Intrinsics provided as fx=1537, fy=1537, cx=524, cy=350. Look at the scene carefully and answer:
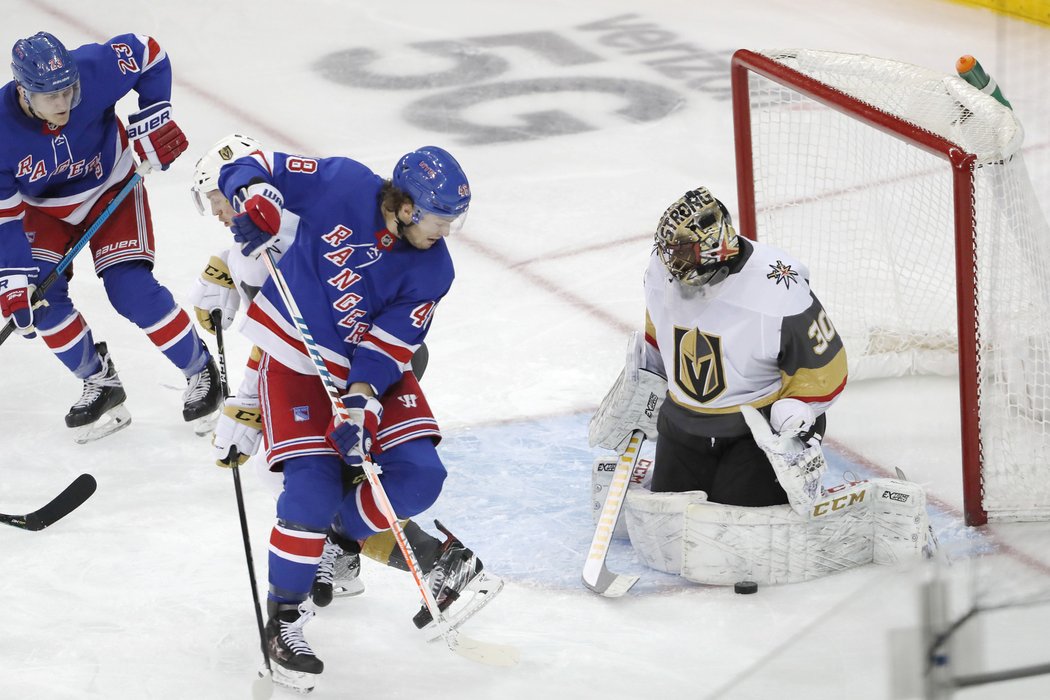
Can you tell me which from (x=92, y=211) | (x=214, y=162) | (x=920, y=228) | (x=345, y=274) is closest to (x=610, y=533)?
(x=345, y=274)

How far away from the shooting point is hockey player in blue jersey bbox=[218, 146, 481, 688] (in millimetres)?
2914

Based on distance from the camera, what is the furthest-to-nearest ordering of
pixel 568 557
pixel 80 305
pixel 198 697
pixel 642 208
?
pixel 642 208 → pixel 80 305 → pixel 568 557 → pixel 198 697

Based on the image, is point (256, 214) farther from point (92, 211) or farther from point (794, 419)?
point (92, 211)

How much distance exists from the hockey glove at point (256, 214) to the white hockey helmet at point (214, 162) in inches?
8.0

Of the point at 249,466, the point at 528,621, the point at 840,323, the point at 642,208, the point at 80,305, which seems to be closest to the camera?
the point at 528,621

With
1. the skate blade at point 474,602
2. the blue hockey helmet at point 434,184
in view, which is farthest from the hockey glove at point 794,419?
the blue hockey helmet at point 434,184

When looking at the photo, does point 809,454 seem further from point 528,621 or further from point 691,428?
point 528,621

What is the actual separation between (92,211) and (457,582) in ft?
5.21

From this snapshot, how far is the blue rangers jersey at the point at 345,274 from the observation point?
2979mm

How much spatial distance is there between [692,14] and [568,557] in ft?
15.0

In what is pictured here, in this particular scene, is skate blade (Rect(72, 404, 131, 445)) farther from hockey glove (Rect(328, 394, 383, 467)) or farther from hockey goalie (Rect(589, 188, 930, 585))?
hockey goalie (Rect(589, 188, 930, 585))

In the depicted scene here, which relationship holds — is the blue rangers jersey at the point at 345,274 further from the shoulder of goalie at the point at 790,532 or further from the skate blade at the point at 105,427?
the skate blade at the point at 105,427

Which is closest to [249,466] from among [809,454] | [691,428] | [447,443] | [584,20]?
[447,443]

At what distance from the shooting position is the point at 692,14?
7.45m
